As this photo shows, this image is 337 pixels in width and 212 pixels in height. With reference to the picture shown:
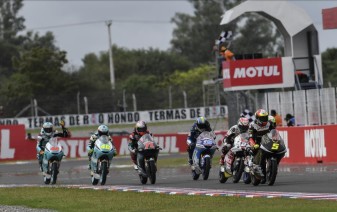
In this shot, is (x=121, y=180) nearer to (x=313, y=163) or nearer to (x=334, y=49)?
(x=313, y=163)

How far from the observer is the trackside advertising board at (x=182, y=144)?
95.3 ft

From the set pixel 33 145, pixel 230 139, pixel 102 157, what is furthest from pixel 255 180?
pixel 33 145

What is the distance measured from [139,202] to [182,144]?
33.7 metres

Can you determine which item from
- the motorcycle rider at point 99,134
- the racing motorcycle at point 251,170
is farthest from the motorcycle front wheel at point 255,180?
the motorcycle rider at point 99,134

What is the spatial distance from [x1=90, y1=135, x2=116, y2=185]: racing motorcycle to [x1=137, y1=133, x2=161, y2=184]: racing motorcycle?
2.18ft

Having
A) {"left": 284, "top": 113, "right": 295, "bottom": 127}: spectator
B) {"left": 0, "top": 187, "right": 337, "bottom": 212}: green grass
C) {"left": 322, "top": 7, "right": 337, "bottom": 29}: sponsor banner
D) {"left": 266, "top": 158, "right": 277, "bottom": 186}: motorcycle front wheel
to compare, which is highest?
{"left": 322, "top": 7, "right": 337, "bottom": 29}: sponsor banner

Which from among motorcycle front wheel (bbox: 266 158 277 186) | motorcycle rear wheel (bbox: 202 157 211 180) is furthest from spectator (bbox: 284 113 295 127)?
motorcycle front wheel (bbox: 266 158 277 186)

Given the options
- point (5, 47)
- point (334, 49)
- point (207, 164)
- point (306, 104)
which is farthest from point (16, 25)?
point (207, 164)

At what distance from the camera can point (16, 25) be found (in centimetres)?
10912

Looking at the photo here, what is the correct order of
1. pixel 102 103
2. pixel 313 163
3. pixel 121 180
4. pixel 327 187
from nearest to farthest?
pixel 327 187 < pixel 121 180 < pixel 313 163 < pixel 102 103

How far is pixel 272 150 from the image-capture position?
19828mm

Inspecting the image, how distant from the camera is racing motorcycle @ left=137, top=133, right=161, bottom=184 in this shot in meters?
22.9

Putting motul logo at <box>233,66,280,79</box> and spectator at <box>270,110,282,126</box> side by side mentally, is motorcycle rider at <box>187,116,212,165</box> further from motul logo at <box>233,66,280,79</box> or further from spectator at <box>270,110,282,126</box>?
motul logo at <box>233,66,280,79</box>

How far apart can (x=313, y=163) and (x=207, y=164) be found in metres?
6.59
